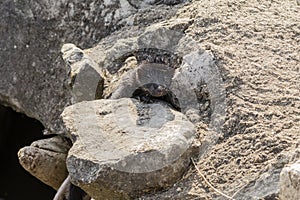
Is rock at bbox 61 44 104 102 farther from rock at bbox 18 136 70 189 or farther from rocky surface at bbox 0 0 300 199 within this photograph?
rock at bbox 18 136 70 189

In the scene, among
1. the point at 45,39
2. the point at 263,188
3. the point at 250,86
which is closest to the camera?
the point at 263,188

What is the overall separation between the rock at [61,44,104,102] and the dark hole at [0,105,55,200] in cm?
87

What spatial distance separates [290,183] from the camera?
1.06 m

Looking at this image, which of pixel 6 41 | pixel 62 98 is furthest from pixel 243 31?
pixel 6 41

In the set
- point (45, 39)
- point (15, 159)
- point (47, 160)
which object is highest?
point (45, 39)

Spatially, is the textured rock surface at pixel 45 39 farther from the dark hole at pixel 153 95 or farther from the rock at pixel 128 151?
the rock at pixel 128 151

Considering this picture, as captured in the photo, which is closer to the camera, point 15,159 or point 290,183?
point 290,183

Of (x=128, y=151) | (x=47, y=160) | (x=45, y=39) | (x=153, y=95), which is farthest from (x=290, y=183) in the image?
(x=45, y=39)

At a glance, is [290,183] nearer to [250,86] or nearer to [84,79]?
[250,86]

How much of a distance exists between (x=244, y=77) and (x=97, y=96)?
0.33 metres

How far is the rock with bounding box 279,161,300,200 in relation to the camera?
3.43 feet

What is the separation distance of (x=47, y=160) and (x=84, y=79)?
36cm

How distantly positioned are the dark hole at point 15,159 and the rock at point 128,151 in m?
1.07

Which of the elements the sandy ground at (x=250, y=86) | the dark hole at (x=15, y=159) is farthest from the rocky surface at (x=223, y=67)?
the dark hole at (x=15, y=159)
